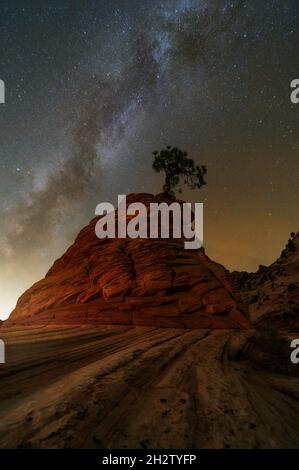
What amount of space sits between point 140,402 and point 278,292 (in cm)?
3396

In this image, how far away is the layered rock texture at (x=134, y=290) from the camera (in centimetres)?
1483

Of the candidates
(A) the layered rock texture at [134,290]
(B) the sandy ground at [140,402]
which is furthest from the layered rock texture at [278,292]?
(B) the sandy ground at [140,402]


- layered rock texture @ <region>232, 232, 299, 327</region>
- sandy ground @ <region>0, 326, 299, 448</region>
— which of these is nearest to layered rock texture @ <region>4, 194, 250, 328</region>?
layered rock texture @ <region>232, 232, 299, 327</region>

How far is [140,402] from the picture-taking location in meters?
4.38

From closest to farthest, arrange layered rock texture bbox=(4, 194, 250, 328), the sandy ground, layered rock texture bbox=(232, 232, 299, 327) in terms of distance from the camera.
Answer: the sandy ground → layered rock texture bbox=(4, 194, 250, 328) → layered rock texture bbox=(232, 232, 299, 327)

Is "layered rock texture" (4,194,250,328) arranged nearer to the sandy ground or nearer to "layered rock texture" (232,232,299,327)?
"layered rock texture" (232,232,299,327)

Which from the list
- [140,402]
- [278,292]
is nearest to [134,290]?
[140,402]

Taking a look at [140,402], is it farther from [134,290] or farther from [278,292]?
[278,292]

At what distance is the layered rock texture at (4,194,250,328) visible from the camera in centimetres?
1483

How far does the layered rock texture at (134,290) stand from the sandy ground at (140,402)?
23.2 feet

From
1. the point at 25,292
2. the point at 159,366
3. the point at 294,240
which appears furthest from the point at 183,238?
the point at 294,240

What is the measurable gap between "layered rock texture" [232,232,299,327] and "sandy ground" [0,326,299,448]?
1720 cm
